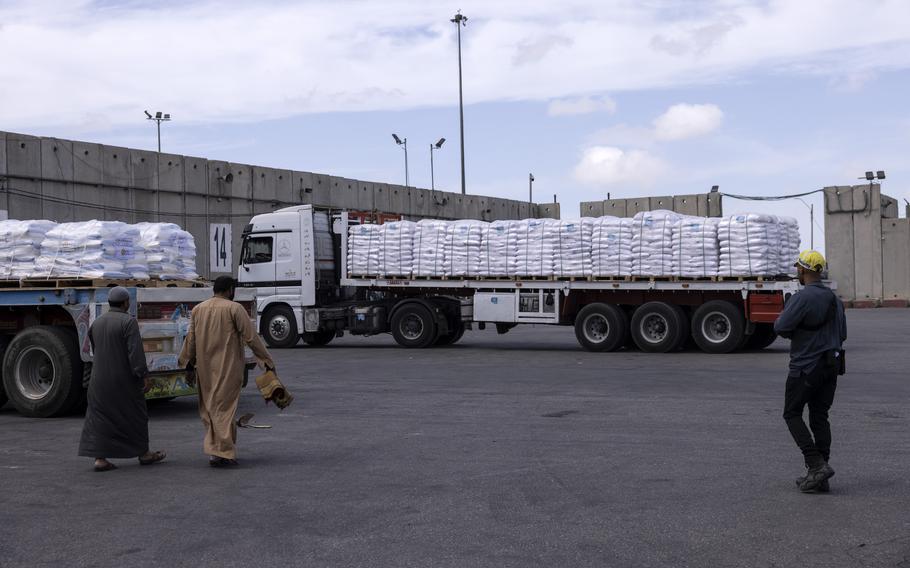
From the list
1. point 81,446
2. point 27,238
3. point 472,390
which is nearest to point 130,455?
point 81,446

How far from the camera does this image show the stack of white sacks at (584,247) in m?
21.5

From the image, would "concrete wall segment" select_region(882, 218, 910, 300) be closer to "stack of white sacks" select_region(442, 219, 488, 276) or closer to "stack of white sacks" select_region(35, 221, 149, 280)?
"stack of white sacks" select_region(442, 219, 488, 276)

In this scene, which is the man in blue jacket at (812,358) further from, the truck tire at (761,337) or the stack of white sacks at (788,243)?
the truck tire at (761,337)

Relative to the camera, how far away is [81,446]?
9.48 metres

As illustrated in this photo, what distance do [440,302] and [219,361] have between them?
15591 millimetres

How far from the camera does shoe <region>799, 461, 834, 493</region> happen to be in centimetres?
782

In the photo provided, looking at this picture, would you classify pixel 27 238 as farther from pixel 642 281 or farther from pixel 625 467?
pixel 642 281

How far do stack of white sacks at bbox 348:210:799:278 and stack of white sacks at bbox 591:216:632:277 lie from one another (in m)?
0.02

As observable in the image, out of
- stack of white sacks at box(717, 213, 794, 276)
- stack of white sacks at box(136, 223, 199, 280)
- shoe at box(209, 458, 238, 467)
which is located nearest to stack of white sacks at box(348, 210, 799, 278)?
stack of white sacks at box(717, 213, 794, 276)

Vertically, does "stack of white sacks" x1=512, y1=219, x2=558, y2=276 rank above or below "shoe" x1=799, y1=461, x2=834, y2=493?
above

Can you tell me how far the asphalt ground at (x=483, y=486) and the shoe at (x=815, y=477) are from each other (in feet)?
0.28

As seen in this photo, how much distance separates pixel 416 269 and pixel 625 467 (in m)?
15.7

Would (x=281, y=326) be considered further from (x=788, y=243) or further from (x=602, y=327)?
(x=788, y=243)

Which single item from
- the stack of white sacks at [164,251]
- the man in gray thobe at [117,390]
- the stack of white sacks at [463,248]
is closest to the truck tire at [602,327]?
the stack of white sacks at [463,248]
